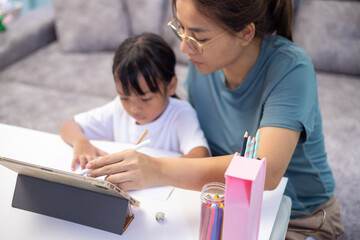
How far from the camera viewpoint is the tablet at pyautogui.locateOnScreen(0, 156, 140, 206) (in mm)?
799

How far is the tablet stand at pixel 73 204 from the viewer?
2.88ft

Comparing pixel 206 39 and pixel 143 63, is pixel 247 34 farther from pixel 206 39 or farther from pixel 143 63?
pixel 143 63

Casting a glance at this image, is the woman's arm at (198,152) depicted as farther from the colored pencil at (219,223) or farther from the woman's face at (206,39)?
the colored pencil at (219,223)

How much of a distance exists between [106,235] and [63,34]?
1.87 m

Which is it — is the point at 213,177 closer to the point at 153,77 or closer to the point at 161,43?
the point at 153,77

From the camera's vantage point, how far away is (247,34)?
3.70 feet

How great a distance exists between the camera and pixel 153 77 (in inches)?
49.1

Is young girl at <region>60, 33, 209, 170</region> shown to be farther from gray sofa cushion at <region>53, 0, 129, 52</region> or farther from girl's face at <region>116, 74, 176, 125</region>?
gray sofa cushion at <region>53, 0, 129, 52</region>

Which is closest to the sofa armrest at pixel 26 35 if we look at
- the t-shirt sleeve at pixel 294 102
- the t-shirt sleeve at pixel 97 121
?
the t-shirt sleeve at pixel 97 121

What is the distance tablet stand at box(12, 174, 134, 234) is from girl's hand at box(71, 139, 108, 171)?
0.56 ft

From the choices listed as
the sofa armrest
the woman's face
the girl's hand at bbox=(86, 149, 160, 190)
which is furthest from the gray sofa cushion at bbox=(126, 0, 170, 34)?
the girl's hand at bbox=(86, 149, 160, 190)

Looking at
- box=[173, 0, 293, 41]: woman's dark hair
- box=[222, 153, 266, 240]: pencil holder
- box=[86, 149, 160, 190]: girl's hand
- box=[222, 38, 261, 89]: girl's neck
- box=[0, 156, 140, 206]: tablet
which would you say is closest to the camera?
box=[222, 153, 266, 240]: pencil holder

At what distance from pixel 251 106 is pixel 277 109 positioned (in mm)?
205

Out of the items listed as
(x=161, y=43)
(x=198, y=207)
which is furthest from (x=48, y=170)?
(x=161, y=43)
